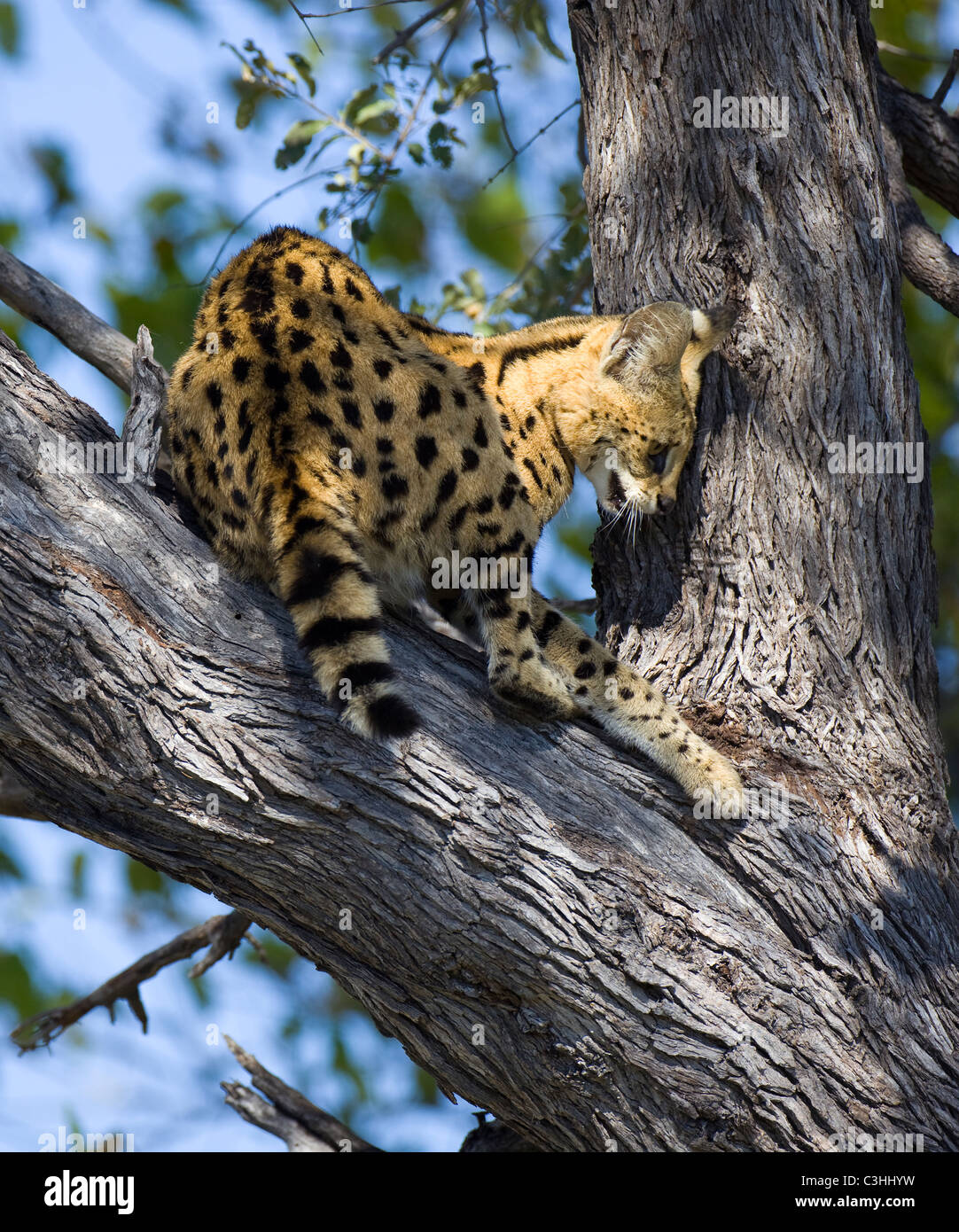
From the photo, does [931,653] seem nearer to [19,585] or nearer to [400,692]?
[400,692]

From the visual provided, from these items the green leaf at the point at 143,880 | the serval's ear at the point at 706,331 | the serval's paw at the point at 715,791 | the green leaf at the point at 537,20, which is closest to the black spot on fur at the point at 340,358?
the serval's ear at the point at 706,331

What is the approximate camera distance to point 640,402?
5480 mm

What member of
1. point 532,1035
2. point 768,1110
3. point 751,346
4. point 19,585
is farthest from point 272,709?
point 751,346

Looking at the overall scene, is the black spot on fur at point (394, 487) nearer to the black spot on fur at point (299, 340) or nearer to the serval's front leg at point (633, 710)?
the black spot on fur at point (299, 340)

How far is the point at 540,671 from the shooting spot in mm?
4766

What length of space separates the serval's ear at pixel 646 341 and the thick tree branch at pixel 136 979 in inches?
127

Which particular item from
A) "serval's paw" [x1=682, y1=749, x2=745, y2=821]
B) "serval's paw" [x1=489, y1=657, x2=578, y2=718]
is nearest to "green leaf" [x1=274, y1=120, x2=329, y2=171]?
"serval's paw" [x1=489, y1=657, x2=578, y2=718]

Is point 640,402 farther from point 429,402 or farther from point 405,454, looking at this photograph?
point 405,454

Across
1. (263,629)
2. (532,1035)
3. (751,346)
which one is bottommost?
(532,1035)

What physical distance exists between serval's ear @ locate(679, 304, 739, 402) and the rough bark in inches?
2.8

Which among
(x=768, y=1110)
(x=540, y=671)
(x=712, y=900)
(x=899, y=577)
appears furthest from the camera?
(x=899, y=577)

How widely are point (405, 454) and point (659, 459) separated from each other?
1.24 metres

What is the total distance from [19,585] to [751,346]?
300 cm

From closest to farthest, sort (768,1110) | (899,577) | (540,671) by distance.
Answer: (768,1110), (540,671), (899,577)
